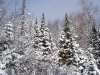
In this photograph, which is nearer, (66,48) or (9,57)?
(9,57)

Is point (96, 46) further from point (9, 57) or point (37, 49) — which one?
point (9, 57)

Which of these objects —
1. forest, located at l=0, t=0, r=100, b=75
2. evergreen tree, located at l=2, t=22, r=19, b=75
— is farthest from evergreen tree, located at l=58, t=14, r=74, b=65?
evergreen tree, located at l=2, t=22, r=19, b=75

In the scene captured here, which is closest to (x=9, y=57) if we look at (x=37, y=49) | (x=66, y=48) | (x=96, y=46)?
(x=37, y=49)

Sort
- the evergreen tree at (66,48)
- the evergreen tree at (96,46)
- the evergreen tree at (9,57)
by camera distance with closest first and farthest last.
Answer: the evergreen tree at (9,57), the evergreen tree at (96,46), the evergreen tree at (66,48)

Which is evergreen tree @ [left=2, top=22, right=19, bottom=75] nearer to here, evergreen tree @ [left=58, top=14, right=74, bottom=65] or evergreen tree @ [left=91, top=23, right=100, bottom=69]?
evergreen tree @ [left=58, top=14, right=74, bottom=65]

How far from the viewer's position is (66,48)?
1973 cm

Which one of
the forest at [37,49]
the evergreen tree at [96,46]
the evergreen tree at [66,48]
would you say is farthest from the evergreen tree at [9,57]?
the evergreen tree at [96,46]

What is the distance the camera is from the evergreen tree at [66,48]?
62.1 feet

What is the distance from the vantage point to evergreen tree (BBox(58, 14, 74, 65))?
18.9m

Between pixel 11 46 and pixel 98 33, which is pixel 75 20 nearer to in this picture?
pixel 98 33

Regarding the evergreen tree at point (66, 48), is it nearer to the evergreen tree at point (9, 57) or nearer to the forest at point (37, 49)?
the forest at point (37, 49)

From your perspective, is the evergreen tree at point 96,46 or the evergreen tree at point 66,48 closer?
the evergreen tree at point 96,46

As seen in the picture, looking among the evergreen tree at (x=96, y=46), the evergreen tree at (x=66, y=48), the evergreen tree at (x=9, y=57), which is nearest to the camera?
the evergreen tree at (x=9, y=57)

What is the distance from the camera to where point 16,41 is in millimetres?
9867
